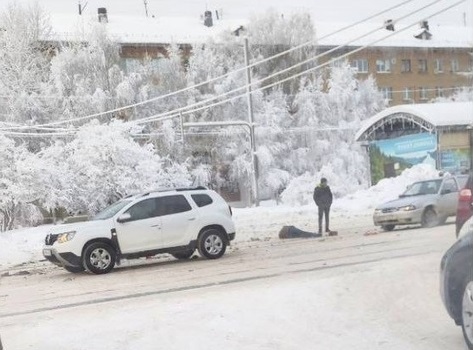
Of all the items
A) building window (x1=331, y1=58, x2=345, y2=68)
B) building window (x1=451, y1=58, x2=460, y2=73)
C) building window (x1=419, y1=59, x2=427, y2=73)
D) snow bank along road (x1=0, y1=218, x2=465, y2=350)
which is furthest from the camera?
building window (x1=331, y1=58, x2=345, y2=68)

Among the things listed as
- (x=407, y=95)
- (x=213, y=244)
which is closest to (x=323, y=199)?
(x=213, y=244)

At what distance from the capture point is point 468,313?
10.6 ft

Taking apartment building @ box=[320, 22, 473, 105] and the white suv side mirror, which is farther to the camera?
the white suv side mirror

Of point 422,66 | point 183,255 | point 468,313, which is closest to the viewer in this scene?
point 468,313

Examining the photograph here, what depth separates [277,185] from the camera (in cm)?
855

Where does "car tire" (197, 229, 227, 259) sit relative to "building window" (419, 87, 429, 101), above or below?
below

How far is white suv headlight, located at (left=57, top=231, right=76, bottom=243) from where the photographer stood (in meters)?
9.13

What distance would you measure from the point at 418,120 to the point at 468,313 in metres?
2.68

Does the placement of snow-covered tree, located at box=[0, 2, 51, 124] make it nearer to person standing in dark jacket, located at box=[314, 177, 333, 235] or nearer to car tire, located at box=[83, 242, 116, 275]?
car tire, located at box=[83, 242, 116, 275]

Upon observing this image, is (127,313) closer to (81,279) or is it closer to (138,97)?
(81,279)

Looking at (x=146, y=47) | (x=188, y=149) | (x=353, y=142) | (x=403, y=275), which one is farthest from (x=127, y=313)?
(x=353, y=142)

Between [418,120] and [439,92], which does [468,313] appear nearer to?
[439,92]

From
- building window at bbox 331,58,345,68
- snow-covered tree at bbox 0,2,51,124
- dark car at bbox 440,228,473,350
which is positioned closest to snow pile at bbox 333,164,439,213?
building window at bbox 331,58,345,68

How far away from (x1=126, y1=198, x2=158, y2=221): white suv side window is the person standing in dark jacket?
9.90ft
